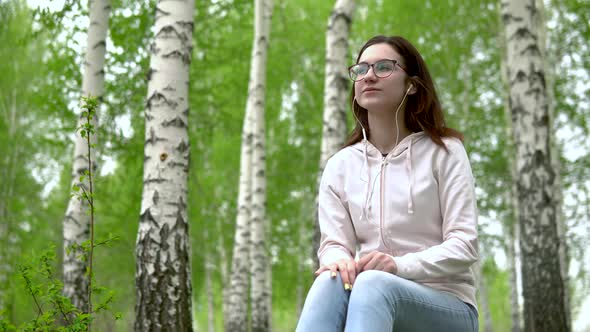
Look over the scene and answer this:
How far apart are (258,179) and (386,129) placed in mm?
9274

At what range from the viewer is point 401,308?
2426 millimetres

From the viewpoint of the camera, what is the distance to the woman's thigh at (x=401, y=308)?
229 centimetres

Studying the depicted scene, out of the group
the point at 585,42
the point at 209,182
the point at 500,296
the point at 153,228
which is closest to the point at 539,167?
the point at 153,228

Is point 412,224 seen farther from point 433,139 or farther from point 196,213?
point 196,213

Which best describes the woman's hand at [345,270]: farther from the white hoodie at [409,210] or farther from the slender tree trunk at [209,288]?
the slender tree trunk at [209,288]

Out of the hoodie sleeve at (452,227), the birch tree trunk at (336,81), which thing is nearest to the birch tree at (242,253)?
the birch tree trunk at (336,81)

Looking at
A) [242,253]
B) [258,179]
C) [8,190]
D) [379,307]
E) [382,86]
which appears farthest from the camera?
[8,190]

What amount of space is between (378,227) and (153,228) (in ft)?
7.95

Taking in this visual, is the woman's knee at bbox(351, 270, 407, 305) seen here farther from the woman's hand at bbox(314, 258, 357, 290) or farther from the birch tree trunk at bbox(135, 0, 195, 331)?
the birch tree trunk at bbox(135, 0, 195, 331)

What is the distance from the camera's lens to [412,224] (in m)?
2.73

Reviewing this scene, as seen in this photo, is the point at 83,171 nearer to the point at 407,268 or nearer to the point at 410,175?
the point at 410,175

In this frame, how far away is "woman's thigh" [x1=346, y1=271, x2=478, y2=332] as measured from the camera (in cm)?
229

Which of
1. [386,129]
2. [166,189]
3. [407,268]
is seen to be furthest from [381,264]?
[166,189]

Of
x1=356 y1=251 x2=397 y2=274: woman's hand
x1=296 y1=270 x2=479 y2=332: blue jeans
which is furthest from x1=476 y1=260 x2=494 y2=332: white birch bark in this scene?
x1=356 y1=251 x2=397 y2=274: woman's hand
